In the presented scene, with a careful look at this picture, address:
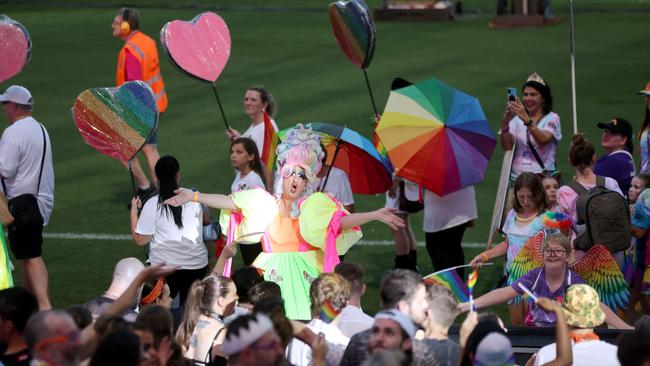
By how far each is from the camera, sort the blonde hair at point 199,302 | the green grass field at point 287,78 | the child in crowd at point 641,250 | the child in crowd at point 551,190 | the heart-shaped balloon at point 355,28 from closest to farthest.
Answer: the blonde hair at point 199,302 → the child in crowd at point 641,250 → the child in crowd at point 551,190 → the heart-shaped balloon at point 355,28 → the green grass field at point 287,78

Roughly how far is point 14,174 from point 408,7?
18.8m

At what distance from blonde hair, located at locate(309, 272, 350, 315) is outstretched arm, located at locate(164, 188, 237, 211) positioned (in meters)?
2.18

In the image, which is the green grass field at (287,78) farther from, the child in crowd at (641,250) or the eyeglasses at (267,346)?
the eyeglasses at (267,346)

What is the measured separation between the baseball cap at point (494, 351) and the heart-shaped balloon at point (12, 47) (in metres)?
6.80

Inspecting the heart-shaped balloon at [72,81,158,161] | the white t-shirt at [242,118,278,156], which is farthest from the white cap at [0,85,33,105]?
the white t-shirt at [242,118,278,156]

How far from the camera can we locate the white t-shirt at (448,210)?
11.1 meters

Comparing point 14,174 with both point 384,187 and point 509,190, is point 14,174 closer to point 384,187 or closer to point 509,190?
point 384,187

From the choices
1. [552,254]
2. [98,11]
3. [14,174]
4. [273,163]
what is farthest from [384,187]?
[98,11]

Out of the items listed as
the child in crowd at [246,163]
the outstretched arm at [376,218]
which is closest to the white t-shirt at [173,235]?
the child in crowd at [246,163]

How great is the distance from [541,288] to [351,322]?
1.93m

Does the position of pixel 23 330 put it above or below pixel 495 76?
above

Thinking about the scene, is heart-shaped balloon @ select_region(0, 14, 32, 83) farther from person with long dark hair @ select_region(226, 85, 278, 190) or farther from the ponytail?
the ponytail

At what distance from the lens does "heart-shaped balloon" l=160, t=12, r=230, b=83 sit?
11.8 metres

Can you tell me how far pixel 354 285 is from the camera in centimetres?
778
